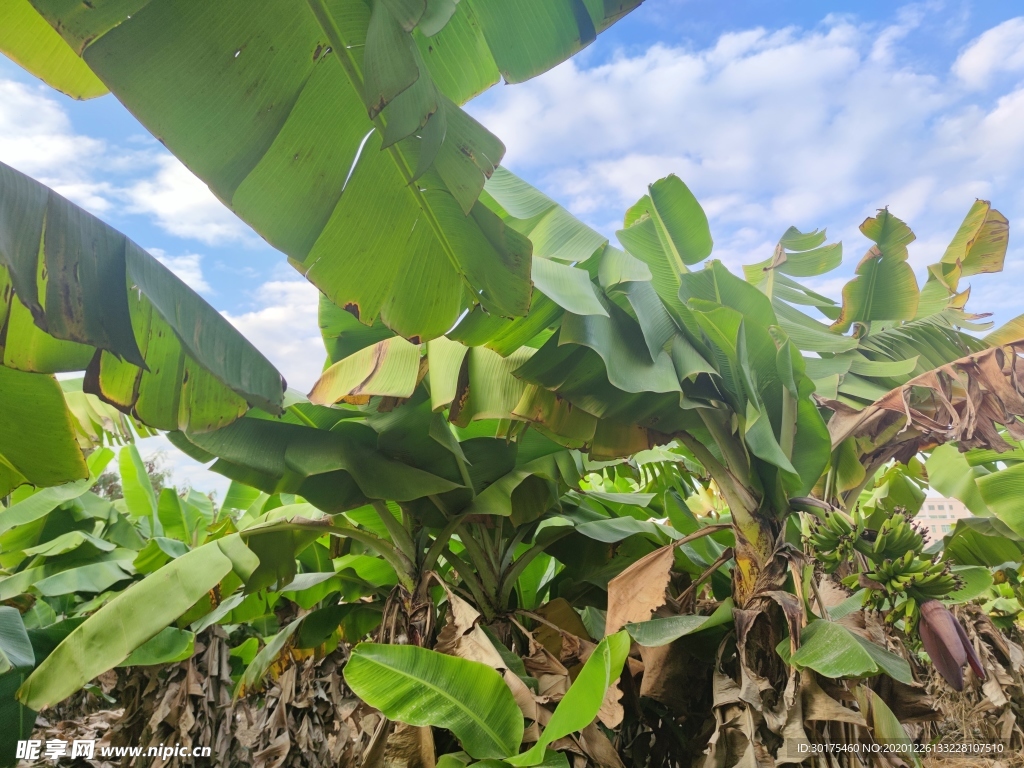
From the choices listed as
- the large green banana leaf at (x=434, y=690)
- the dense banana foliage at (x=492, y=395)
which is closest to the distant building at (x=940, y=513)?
the dense banana foliage at (x=492, y=395)

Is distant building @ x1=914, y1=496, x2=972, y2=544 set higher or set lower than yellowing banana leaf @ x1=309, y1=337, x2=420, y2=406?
lower

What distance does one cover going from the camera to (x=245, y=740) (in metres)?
2.83

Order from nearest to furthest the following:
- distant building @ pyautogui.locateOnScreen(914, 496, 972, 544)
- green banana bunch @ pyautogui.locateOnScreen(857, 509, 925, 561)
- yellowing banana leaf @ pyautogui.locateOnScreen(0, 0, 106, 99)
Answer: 1. yellowing banana leaf @ pyautogui.locateOnScreen(0, 0, 106, 99)
2. green banana bunch @ pyautogui.locateOnScreen(857, 509, 925, 561)
3. distant building @ pyautogui.locateOnScreen(914, 496, 972, 544)

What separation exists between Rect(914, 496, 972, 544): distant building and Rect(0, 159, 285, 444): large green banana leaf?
273cm

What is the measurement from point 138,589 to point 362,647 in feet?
2.90

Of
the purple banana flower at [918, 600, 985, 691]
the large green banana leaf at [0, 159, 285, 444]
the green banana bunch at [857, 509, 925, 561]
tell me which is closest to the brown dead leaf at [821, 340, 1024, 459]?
the green banana bunch at [857, 509, 925, 561]

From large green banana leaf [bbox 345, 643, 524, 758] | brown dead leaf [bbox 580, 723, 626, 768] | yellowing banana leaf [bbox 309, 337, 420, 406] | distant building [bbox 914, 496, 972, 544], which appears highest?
yellowing banana leaf [bbox 309, 337, 420, 406]

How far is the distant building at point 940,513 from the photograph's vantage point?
2.70 meters

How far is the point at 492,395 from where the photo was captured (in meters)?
1.69

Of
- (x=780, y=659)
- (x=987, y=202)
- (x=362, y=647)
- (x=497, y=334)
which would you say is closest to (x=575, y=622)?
(x=780, y=659)

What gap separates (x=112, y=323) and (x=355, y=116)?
1.82 ft

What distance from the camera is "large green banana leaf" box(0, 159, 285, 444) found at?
38.4 inches

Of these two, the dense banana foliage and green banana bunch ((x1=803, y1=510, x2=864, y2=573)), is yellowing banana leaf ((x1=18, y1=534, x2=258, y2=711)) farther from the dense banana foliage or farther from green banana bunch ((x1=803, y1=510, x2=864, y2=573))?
green banana bunch ((x1=803, y1=510, x2=864, y2=573))

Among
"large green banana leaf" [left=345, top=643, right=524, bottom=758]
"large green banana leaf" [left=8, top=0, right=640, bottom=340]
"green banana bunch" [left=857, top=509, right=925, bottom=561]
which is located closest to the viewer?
"large green banana leaf" [left=8, top=0, right=640, bottom=340]
